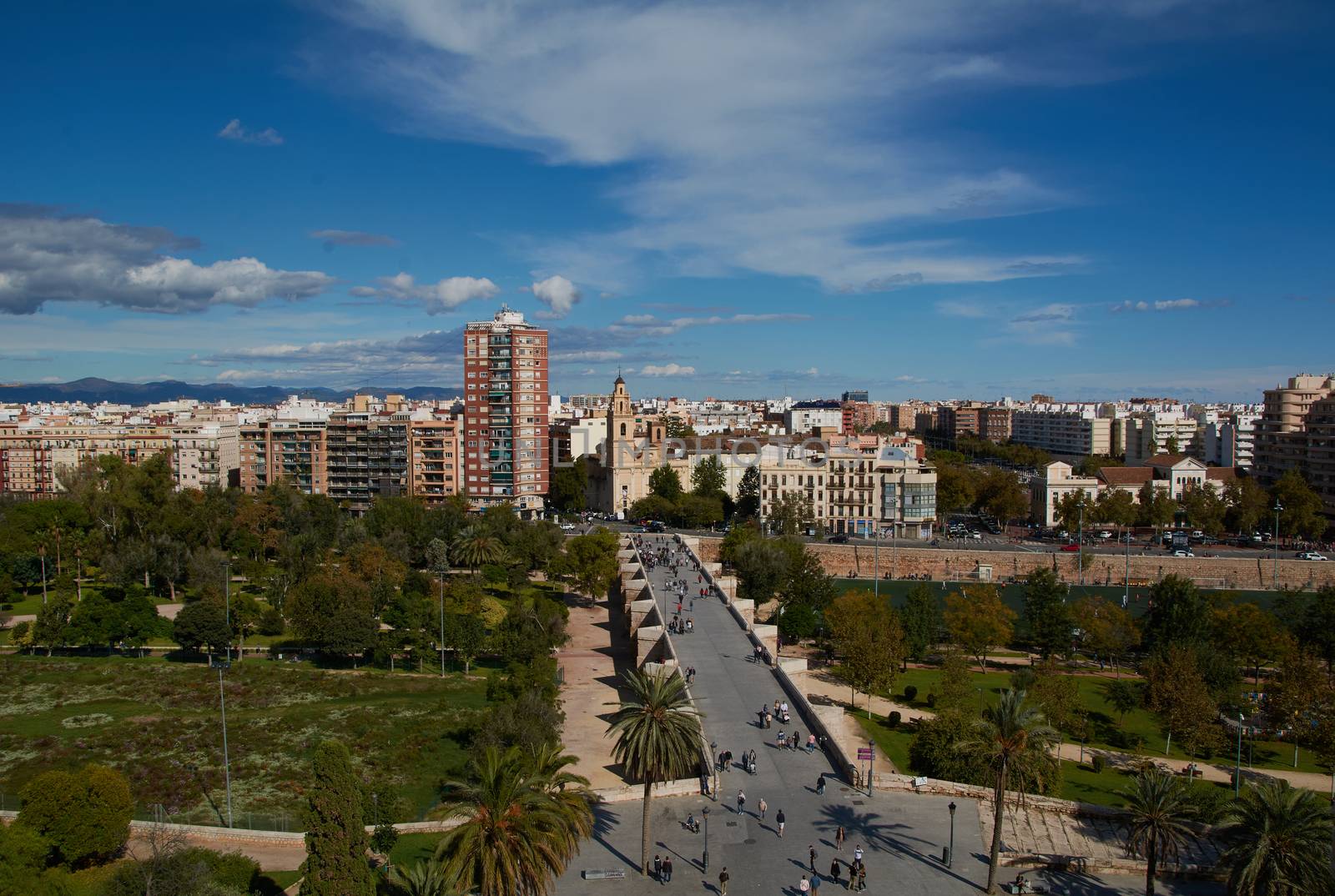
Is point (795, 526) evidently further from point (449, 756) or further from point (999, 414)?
point (999, 414)

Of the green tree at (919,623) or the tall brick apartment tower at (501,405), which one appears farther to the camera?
the tall brick apartment tower at (501,405)

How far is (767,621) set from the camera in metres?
46.7

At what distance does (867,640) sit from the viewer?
32.1 meters

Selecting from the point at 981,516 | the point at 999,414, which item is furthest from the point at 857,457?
the point at 999,414

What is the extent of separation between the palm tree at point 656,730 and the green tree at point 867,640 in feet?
46.2

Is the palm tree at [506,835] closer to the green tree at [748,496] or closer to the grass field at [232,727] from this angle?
the grass field at [232,727]

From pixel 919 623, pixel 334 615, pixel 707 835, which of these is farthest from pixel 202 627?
pixel 919 623

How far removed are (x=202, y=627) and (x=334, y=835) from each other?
922 inches

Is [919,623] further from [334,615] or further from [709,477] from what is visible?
[709,477]

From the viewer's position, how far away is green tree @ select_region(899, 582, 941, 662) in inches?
1500

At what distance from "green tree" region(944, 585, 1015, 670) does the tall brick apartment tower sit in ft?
117

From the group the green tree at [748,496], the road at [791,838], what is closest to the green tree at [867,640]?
the road at [791,838]

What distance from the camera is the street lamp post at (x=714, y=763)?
67.4 ft

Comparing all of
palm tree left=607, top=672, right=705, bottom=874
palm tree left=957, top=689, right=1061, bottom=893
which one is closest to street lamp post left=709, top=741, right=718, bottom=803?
palm tree left=607, top=672, right=705, bottom=874
